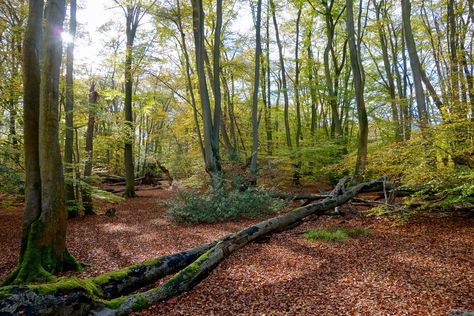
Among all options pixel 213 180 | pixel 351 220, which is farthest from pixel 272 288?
pixel 213 180

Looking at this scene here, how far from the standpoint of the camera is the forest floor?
3.16m

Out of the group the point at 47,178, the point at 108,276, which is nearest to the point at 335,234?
the point at 108,276

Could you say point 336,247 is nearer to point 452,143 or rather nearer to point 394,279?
point 394,279

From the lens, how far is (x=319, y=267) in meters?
4.36

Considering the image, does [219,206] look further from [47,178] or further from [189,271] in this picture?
[47,178]

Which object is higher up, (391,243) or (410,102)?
(410,102)

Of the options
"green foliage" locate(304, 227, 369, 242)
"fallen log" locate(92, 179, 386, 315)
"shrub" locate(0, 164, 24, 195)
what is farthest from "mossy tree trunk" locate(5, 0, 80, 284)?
"green foliage" locate(304, 227, 369, 242)

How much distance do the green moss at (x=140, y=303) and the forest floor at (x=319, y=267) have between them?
5.7 inches

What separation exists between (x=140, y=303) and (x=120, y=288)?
1.23 feet

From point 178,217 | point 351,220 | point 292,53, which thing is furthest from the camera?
point 292,53

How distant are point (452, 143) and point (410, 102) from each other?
34.0ft

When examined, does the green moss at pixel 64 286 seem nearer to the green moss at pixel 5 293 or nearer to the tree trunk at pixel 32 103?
the green moss at pixel 5 293

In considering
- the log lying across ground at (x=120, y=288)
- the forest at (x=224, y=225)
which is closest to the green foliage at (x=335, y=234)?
the forest at (x=224, y=225)

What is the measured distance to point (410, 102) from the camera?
14.6m
